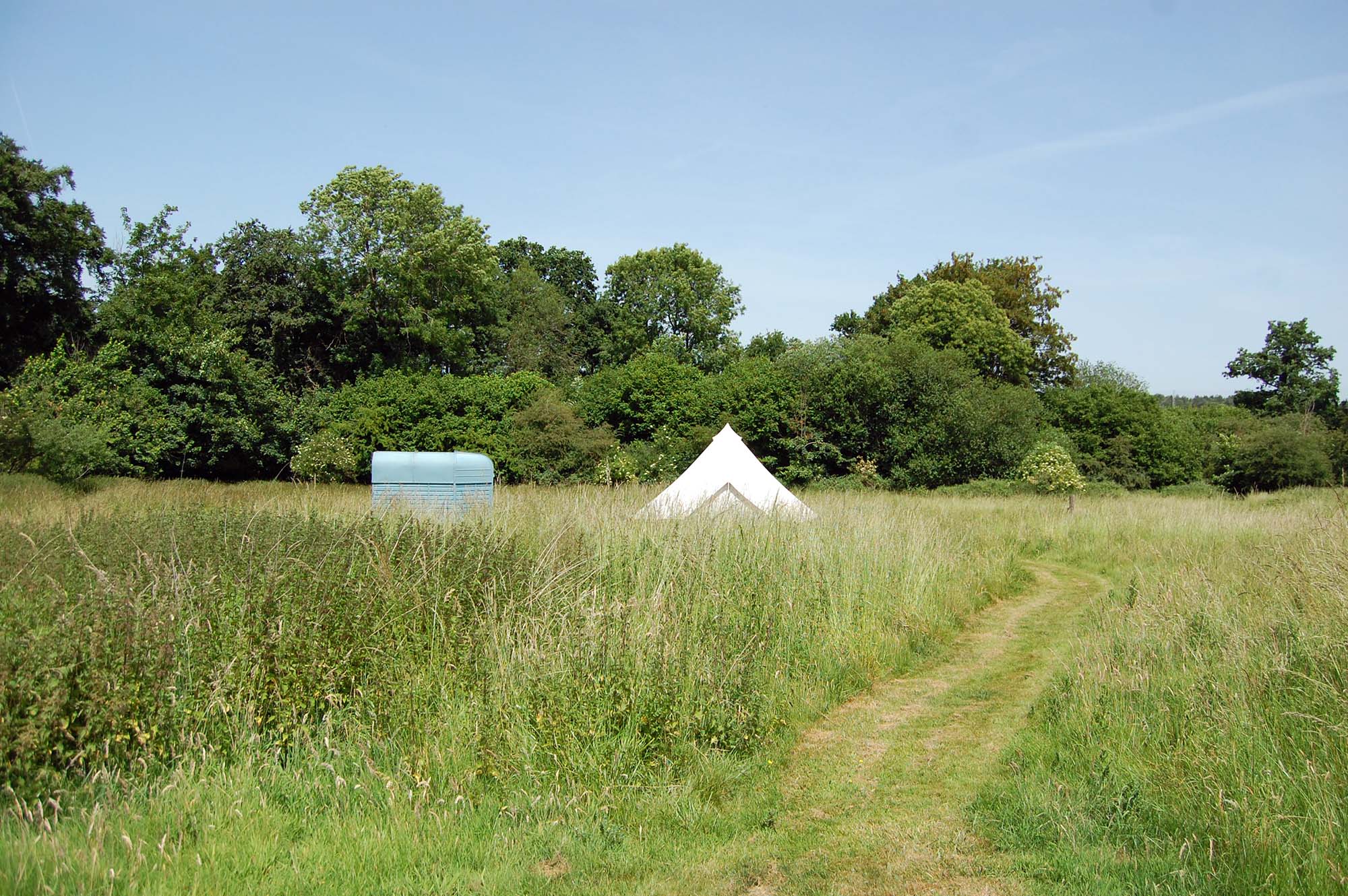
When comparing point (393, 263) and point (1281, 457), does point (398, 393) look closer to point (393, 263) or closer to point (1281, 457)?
point (393, 263)

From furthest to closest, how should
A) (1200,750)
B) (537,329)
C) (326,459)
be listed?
(537,329)
(326,459)
(1200,750)

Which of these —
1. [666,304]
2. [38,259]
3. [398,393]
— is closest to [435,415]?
[398,393]

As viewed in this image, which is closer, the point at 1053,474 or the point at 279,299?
the point at 1053,474

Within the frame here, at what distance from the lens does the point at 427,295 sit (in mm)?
31531

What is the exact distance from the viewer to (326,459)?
840 inches

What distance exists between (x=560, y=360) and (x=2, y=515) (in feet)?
104

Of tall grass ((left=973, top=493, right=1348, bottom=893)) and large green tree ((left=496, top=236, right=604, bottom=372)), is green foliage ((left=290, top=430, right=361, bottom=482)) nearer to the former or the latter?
large green tree ((left=496, top=236, right=604, bottom=372))

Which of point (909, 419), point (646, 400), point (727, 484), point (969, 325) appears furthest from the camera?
point (969, 325)

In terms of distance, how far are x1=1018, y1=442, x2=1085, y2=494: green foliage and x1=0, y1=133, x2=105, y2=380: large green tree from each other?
2513 cm

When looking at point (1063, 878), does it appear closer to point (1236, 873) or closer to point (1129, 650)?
point (1236, 873)

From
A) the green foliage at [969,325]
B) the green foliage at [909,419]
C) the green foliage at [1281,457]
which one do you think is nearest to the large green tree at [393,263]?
the green foliage at [909,419]

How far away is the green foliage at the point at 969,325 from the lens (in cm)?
3459

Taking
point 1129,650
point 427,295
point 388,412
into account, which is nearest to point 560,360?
point 427,295

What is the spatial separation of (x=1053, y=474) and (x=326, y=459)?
55.2 feet
